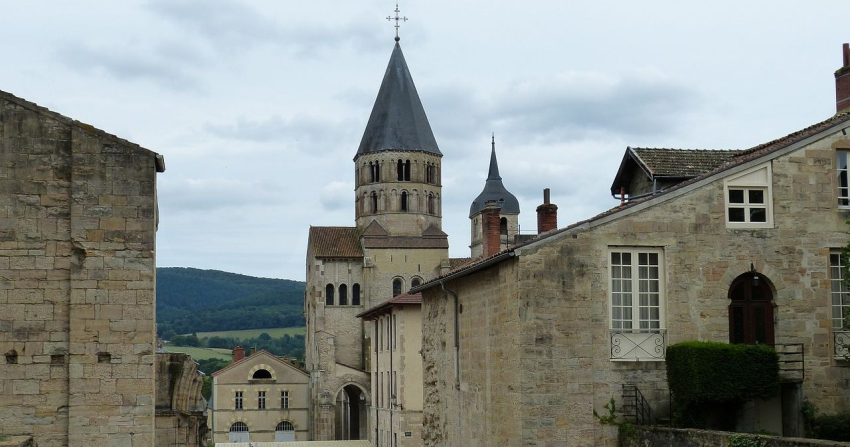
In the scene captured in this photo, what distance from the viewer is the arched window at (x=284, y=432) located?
291 feet

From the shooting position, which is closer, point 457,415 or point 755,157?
point 755,157

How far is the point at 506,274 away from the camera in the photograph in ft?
76.5

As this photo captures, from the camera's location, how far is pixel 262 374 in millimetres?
89750

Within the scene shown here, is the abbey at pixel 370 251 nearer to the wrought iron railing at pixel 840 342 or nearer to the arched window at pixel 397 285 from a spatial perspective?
the arched window at pixel 397 285

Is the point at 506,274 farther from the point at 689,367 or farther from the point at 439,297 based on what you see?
the point at 439,297

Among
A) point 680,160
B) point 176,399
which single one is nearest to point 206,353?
point 680,160

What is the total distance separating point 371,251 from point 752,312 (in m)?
69.0

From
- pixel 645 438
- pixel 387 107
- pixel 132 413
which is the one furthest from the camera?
pixel 387 107

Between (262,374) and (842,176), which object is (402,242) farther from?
(842,176)

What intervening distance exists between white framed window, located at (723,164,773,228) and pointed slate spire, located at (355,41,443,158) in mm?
74446

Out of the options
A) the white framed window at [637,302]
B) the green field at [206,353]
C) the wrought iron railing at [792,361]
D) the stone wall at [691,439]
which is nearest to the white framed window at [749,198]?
the white framed window at [637,302]

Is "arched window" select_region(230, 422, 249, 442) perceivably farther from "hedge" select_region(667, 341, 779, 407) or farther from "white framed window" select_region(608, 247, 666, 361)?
"hedge" select_region(667, 341, 779, 407)

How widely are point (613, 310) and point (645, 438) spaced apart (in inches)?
99.4

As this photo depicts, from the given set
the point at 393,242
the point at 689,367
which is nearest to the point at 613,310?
the point at 689,367
